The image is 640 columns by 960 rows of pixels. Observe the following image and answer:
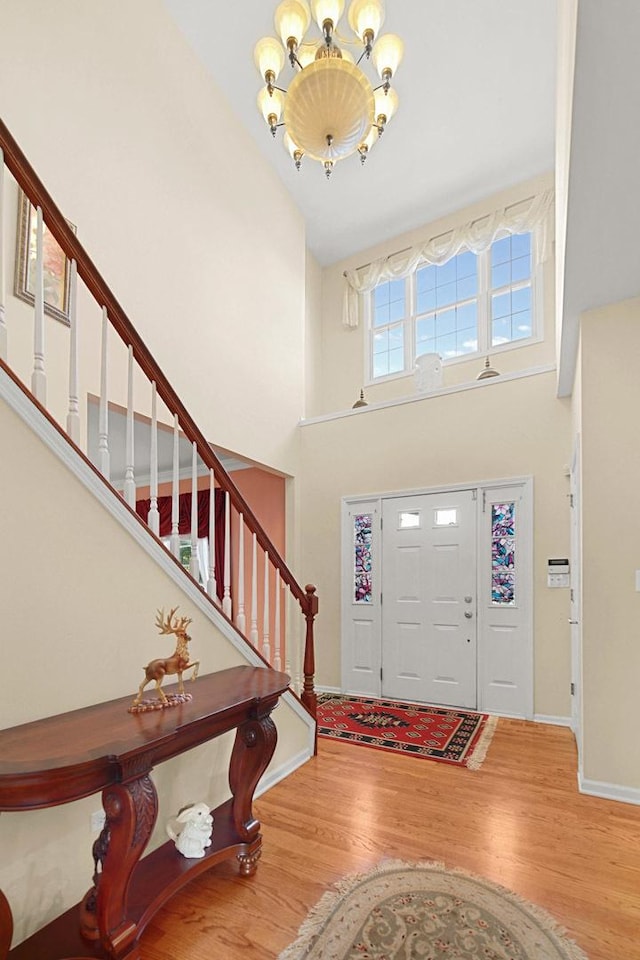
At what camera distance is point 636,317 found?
3.06m

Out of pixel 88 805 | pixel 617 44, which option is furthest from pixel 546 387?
pixel 88 805

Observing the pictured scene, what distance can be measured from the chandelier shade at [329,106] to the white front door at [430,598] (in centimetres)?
304

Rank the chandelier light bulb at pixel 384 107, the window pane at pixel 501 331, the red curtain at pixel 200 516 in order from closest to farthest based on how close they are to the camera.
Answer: the chandelier light bulb at pixel 384 107
the window pane at pixel 501 331
the red curtain at pixel 200 516

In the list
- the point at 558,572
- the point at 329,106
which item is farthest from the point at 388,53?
the point at 558,572

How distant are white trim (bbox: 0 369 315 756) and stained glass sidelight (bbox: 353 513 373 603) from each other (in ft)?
8.25

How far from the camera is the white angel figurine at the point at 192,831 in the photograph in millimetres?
1997

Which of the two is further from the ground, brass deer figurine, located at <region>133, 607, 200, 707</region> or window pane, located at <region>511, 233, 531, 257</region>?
window pane, located at <region>511, 233, 531, 257</region>

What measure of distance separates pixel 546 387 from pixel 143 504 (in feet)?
17.4

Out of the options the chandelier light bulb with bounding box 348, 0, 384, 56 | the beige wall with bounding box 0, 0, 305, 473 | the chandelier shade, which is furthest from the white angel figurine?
the chandelier light bulb with bounding box 348, 0, 384, 56

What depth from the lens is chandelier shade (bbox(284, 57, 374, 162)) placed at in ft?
9.93

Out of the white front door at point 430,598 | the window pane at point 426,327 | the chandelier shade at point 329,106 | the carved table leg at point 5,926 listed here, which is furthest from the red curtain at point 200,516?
the carved table leg at point 5,926

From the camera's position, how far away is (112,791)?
1.54 meters

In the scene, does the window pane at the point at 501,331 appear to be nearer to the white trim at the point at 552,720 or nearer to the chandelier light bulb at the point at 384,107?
the chandelier light bulb at the point at 384,107

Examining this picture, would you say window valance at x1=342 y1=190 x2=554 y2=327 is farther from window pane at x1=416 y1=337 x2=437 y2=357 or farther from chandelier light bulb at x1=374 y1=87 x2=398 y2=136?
chandelier light bulb at x1=374 y1=87 x2=398 y2=136
